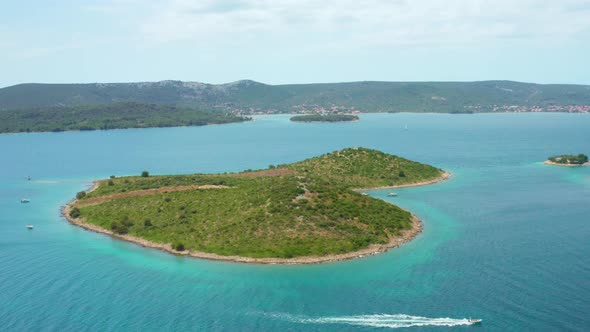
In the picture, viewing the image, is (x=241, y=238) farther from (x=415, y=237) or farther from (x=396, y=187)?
(x=396, y=187)

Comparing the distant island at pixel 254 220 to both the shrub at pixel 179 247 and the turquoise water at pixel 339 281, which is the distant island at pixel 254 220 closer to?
the shrub at pixel 179 247

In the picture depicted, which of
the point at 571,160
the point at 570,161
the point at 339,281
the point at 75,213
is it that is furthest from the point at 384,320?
the point at 571,160

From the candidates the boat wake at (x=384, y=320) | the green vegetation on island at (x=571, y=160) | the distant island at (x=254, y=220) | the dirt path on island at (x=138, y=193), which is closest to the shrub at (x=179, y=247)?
the distant island at (x=254, y=220)

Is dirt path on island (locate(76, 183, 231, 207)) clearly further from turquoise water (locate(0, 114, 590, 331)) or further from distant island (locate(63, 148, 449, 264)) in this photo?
turquoise water (locate(0, 114, 590, 331))

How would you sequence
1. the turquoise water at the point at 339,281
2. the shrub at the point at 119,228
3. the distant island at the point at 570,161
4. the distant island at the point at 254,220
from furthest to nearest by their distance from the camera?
the distant island at the point at 570,161 < the shrub at the point at 119,228 < the distant island at the point at 254,220 < the turquoise water at the point at 339,281

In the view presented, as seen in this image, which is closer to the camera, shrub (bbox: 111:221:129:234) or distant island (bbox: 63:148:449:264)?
distant island (bbox: 63:148:449:264)

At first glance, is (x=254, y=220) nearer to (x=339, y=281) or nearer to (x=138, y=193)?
(x=339, y=281)

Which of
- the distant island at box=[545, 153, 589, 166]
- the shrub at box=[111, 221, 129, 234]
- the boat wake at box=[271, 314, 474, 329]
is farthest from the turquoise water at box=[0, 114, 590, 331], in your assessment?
the distant island at box=[545, 153, 589, 166]
